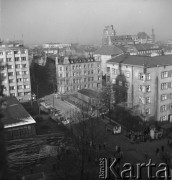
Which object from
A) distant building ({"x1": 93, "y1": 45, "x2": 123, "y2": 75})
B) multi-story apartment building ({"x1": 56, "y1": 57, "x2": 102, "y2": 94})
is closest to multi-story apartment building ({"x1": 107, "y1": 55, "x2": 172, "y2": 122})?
multi-story apartment building ({"x1": 56, "y1": 57, "x2": 102, "y2": 94})

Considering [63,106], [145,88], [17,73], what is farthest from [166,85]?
[17,73]

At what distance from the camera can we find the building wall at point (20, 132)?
1177 cm

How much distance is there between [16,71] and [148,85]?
10.8m

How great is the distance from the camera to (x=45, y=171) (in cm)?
869

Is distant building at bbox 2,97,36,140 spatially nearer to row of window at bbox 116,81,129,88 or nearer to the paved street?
the paved street

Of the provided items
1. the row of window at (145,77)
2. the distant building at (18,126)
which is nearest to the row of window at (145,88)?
the row of window at (145,77)

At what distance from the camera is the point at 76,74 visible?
22.4 meters

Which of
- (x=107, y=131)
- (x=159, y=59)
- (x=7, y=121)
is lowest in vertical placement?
(x=107, y=131)

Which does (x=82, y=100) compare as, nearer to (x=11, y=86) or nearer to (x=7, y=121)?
(x=11, y=86)

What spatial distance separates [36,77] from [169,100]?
14676 millimetres

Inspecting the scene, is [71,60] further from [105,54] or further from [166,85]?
[166,85]

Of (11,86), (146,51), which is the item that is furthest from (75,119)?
(146,51)

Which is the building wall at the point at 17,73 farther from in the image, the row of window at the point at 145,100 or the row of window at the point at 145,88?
the row of window at the point at 145,88

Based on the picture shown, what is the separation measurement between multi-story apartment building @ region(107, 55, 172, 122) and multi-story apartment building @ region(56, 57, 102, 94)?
729cm
